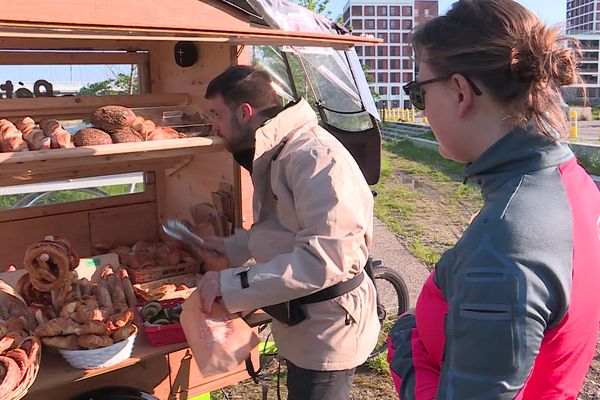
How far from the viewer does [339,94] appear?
4.52 metres

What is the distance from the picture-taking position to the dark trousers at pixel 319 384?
238 centimetres

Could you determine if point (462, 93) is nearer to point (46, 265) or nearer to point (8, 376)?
point (8, 376)

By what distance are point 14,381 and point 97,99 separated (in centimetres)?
154

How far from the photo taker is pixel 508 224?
1002mm

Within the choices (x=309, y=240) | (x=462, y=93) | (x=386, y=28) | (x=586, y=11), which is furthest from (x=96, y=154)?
(x=586, y=11)

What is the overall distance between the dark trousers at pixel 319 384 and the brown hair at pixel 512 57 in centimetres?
156

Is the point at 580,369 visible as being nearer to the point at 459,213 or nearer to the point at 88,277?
the point at 88,277

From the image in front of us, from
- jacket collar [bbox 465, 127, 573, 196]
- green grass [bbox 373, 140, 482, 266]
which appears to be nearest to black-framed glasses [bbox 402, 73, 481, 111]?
jacket collar [bbox 465, 127, 573, 196]

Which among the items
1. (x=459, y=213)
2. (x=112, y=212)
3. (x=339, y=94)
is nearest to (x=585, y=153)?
(x=459, y=213)

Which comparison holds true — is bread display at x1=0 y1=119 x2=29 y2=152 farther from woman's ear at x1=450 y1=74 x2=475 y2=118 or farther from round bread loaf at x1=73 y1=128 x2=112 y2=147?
woman's ear at x1=450 y1=74 x2=475 y2=118

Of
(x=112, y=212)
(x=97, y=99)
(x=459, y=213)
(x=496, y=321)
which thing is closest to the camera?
(x=496, y=321)

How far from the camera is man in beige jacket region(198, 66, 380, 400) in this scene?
208 cm

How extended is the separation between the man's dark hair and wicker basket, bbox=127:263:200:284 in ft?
3.55

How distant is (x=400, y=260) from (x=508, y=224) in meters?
6.14
